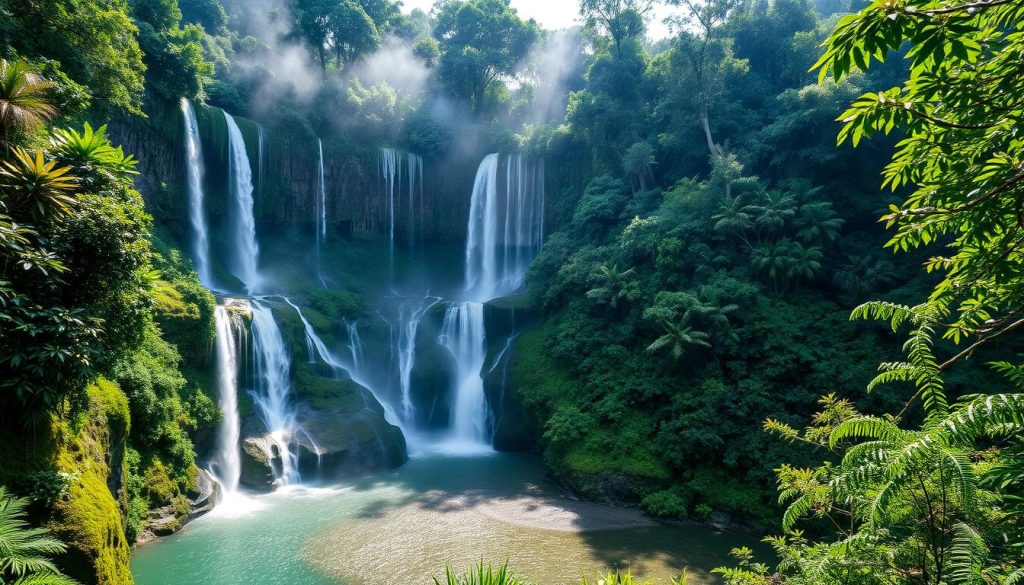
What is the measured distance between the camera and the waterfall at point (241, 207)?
2500 cm

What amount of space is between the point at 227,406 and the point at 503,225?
1899 cm

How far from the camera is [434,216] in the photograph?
106 ft

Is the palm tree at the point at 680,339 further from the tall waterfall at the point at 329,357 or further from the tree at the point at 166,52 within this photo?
the tree at the point at 166,52

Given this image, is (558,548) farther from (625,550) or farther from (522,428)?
(522,428)

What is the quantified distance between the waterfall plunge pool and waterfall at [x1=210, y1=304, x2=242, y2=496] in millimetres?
1254

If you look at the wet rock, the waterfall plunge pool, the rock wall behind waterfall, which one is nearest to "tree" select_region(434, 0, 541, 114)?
the rock wall behind waterfall

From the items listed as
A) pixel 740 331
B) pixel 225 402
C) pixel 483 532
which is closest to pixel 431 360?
pixel 225 402

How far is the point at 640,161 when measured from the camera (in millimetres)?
22297

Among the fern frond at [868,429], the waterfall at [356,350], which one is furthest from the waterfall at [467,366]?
the fern frond at [868,429]

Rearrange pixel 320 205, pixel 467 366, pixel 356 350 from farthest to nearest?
1. pixel 320 205
2. pixel 467 366
3. pixel 356 350

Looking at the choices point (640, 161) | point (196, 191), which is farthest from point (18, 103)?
point (640, 161)

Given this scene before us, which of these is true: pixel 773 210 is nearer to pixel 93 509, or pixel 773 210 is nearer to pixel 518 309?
pixel 518 309

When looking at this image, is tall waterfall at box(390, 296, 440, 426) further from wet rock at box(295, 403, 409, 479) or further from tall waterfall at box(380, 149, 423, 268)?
tall waterfall at box(380, 149, 423, 268)

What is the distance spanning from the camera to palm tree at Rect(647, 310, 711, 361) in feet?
46.7
